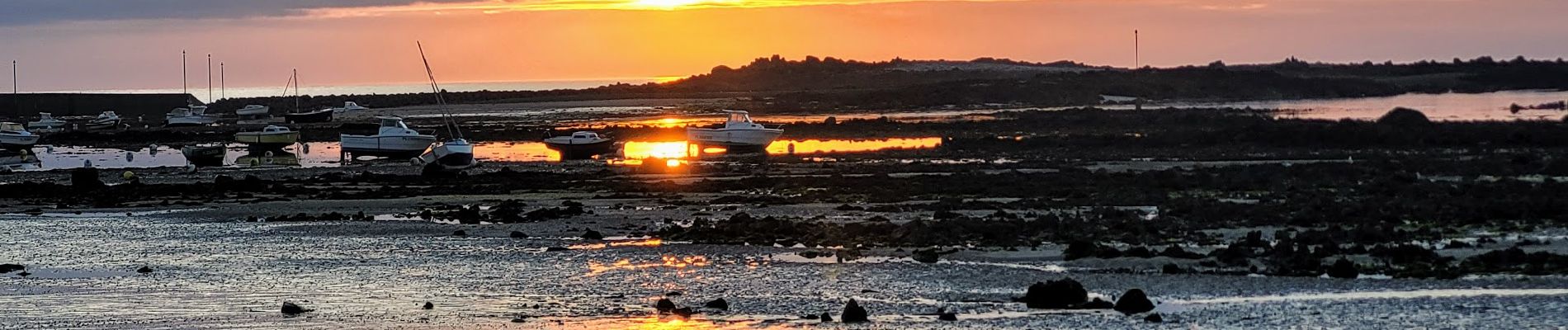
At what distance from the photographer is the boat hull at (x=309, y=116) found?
94625 mm

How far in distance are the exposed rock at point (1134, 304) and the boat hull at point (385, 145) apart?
1595 inches

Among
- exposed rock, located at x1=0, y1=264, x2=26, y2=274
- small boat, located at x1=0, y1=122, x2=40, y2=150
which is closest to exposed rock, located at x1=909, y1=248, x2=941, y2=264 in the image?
exposed rock, located at x1=0, y1=264, x2=26, y2=274

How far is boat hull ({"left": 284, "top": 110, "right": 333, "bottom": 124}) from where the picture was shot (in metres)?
94.6

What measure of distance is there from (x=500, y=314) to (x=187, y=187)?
23.5m

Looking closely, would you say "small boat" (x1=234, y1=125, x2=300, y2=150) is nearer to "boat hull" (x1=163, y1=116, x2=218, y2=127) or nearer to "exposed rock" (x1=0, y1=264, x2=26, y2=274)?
"boat hull" (x1=163, y1=116, x2=218, y2=127)

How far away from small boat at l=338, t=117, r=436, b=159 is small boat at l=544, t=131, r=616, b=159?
3.70 meters

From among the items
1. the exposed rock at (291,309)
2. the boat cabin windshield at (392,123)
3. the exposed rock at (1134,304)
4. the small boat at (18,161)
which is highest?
the boat cabin windshield at (392,123)

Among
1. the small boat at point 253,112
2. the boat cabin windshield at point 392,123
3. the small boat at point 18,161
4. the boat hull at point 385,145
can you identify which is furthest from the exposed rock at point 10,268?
the small boat at point 253,112

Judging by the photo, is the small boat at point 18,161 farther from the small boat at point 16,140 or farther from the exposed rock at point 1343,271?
the exposed rock at point 1343,271

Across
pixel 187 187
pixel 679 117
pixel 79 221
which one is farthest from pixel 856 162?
pixel 679 117

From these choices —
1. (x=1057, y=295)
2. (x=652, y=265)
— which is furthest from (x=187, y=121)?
(x=1057, y=295)

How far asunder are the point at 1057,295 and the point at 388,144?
40.9 m

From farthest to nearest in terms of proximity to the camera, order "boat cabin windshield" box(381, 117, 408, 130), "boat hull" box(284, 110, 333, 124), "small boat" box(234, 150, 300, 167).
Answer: "boat hull" box(284, 110, 333, 124) < "boat cabin windshield" box(381, 117, 408, 130) < "small boat" box(234, 150, 300, 167)

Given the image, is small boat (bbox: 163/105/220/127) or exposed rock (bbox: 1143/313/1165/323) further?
small boat (bbox: 163/105/220/127)
